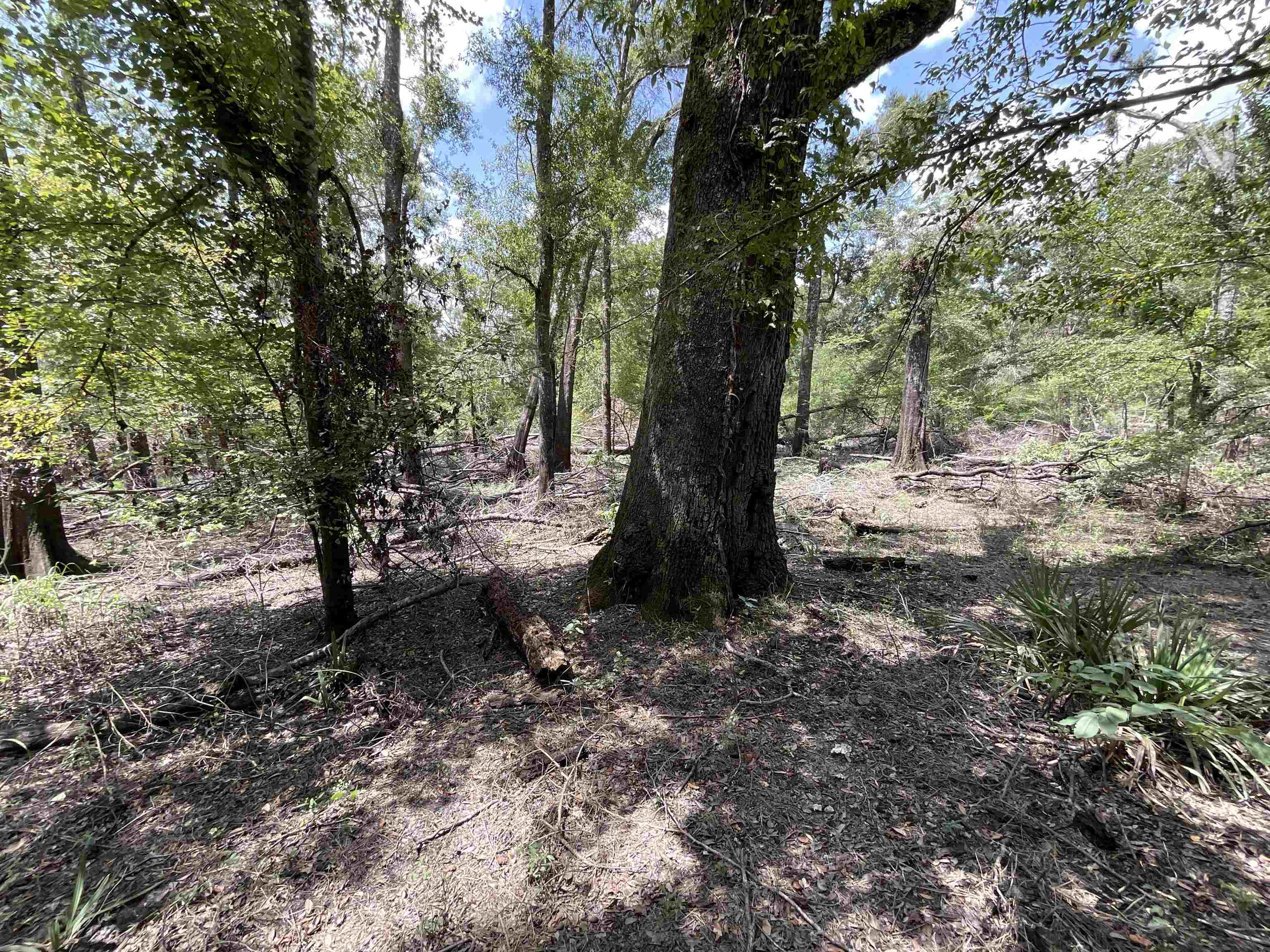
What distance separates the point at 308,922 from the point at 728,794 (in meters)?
1.85

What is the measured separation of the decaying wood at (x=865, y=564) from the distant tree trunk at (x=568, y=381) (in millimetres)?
7937

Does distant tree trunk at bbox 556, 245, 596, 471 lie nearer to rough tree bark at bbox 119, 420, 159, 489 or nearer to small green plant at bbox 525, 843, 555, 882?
rough tree bark at bbox 119, 420, 159, 489

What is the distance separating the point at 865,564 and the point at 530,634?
12.3 ft

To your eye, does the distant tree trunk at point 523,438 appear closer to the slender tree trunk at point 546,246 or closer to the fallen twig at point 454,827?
the slender tree trunk at point 546,246

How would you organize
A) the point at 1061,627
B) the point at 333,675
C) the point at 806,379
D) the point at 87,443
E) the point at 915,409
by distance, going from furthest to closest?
the point at 806,379 → the point at 915,409 → the point at 87,443 → the point at 333,675 → the point at 1061,627

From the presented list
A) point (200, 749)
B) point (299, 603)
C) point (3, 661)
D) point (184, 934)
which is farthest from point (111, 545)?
point (184, 934)

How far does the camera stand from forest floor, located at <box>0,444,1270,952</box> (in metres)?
1.74

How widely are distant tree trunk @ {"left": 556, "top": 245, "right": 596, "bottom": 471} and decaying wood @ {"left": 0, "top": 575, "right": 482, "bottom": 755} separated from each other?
8.52m

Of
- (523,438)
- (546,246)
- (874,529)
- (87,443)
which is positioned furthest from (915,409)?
(87,443)

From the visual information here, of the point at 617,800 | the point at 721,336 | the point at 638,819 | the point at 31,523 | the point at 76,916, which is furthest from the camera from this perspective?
the point at 31,523

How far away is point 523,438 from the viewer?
11719 millimetres

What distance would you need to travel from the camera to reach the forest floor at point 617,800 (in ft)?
5.71

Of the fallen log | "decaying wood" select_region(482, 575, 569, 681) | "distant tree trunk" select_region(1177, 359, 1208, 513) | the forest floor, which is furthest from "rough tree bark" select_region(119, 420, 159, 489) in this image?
"distant tree trunk" select_region(1177, 359, 1208, 513)

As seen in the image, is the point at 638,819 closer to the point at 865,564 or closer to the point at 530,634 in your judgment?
the point at 530,634
